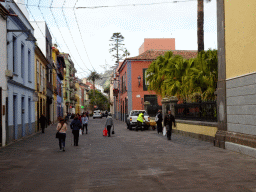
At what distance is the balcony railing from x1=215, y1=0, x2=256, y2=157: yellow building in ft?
4.16

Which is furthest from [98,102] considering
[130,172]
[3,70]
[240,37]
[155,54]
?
[130,172]

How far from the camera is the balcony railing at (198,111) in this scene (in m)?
15.8

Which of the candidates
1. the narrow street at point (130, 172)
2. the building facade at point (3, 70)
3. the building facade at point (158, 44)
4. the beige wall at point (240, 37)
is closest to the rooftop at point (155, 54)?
the building facade at point (158, 44)

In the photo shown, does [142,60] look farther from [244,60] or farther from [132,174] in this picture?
[132,174]

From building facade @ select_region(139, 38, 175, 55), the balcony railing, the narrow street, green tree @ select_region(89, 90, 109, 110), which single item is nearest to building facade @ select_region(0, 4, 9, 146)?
the narrow street

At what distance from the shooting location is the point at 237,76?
12742 millimetres

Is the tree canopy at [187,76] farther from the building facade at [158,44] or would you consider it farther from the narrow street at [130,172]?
the building facade at [158,44]

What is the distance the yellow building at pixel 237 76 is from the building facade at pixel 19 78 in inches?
385

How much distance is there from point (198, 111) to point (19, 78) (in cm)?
1044

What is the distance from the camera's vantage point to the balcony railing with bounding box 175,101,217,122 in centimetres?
1576

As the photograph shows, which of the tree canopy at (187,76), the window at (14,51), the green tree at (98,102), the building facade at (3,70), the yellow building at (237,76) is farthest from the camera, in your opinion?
the green tree at (98,102)

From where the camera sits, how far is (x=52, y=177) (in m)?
8.21

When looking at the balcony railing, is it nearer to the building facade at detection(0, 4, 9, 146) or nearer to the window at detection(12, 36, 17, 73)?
the building facade at detection(0, 4, 9, 146)

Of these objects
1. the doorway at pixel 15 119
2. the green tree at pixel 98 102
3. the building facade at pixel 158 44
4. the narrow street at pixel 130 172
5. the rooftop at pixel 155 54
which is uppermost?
the building facade at pixel 158 44
